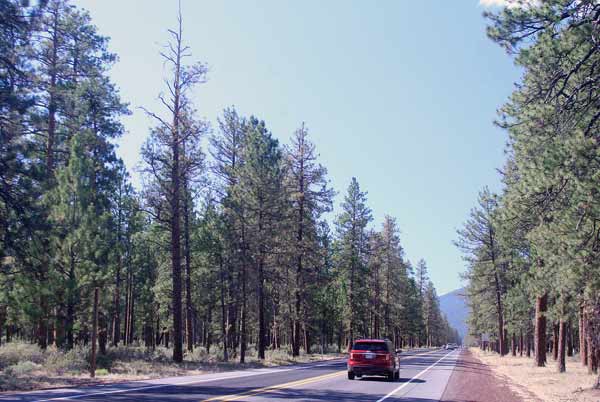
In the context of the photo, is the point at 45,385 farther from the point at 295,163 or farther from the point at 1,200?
the point at 295,163

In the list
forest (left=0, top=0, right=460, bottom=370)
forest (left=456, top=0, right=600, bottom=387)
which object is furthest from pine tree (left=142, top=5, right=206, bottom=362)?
forest (left=456, top=0, right=600, bottom=387)

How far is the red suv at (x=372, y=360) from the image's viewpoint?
73.6 ft

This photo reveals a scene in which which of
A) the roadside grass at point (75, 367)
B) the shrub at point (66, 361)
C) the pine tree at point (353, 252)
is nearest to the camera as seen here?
the roadside grass at point (75, 367)

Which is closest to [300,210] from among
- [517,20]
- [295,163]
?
Answer: [295,163]

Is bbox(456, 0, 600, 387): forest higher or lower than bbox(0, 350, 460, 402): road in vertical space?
higher

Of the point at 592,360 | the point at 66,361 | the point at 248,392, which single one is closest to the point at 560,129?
the point at 248,392

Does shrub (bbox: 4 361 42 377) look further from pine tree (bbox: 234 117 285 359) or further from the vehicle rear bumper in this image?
pine tree (bbox: 234 117 285 359)

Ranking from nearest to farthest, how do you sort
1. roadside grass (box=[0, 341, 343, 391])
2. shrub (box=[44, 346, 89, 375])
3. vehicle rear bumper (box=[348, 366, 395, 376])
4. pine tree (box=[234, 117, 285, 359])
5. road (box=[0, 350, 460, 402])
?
road (box=[0, 350, 460, 402]), roadside grass (box=[0, 341, 343, 391]), shrub (box=[44, 346, 89, 375]), vehicle rear bumper (box=[348, 366, 395, 376]), pine tree (box=[234, 117, 285, 359])

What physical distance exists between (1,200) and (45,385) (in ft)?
20.7

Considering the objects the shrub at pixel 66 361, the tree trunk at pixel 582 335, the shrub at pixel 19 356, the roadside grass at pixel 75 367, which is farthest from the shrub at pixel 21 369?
the tree trunk at pixel 582 335

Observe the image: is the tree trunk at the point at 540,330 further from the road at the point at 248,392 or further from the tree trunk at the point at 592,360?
the road at the point at 248,392

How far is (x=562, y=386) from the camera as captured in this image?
21.1 m

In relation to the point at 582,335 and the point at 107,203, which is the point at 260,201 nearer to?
the point at 107,203

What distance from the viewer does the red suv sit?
73.6 ft
